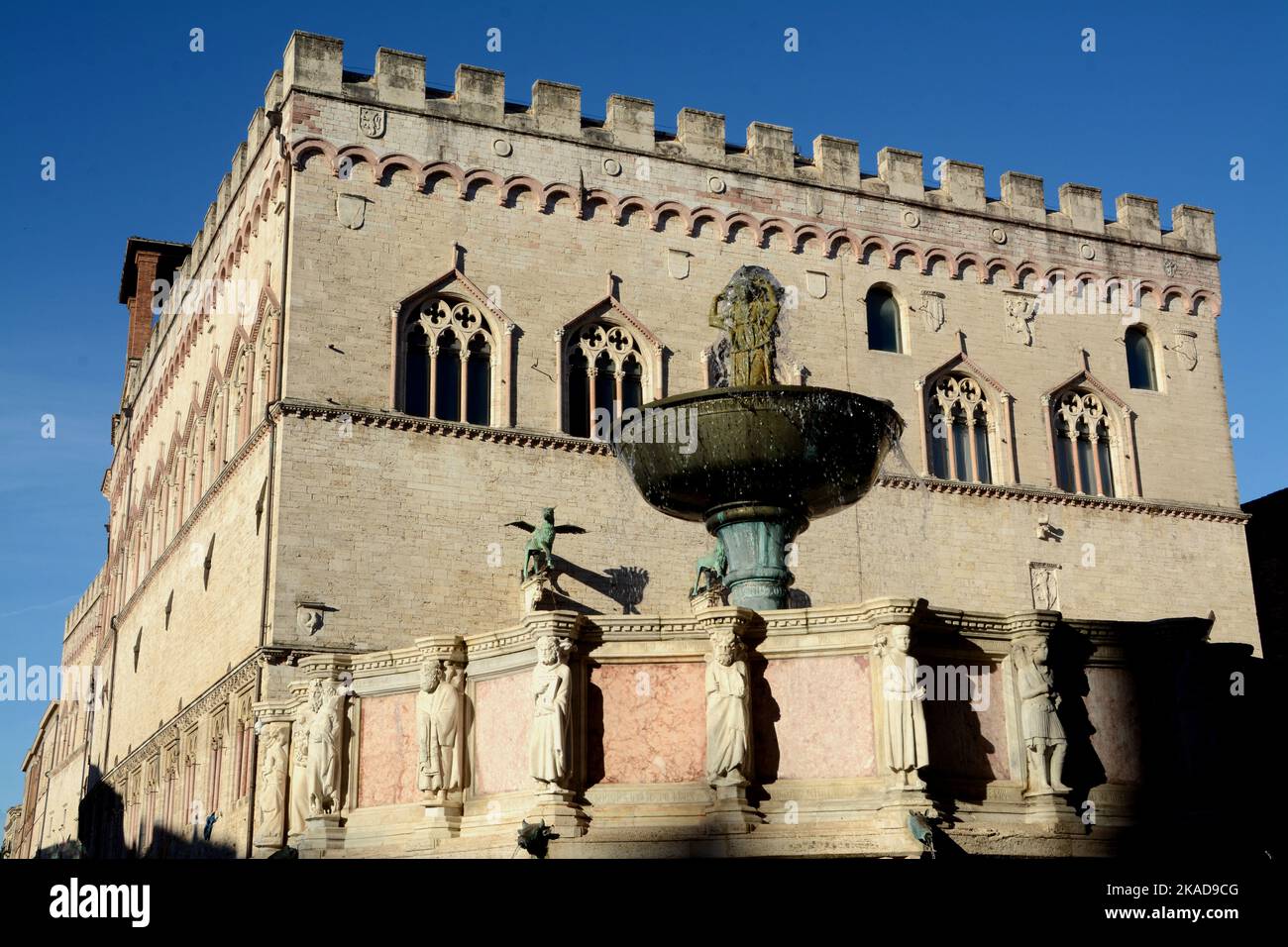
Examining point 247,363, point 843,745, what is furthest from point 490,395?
point 843,745

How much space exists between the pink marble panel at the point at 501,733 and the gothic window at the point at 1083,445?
1715cm

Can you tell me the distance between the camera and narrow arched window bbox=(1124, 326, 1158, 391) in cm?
2838

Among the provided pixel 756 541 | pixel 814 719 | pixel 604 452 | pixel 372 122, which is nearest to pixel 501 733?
pixel 814 719

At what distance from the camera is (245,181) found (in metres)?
25.7

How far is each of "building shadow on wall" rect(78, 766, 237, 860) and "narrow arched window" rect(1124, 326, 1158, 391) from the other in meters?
17.6

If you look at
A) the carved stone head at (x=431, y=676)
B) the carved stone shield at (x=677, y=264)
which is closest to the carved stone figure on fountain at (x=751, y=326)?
the carved stone head at (x=431, y=676)

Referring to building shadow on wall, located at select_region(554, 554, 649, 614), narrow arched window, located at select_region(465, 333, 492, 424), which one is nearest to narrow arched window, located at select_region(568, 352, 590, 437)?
narrow arched window, located at select_region(465, 333, 492, 424)

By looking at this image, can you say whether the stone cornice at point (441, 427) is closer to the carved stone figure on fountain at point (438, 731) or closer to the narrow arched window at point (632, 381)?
the narrow arched window at point (632, 381)

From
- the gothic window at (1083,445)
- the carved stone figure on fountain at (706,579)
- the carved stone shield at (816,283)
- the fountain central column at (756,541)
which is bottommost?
the fountain central column at (756,541)

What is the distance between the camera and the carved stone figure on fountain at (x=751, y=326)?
14.3 metres

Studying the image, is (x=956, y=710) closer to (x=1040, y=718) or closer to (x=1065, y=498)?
(x=1040, y=718)

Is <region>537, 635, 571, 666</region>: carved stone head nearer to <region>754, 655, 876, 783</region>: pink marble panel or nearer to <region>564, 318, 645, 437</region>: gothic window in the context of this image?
<region>754, 655, 876, 783</region>: pink marble panel

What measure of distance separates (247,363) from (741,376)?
1243 cm

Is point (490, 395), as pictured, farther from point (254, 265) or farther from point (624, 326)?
point (254, 265)
